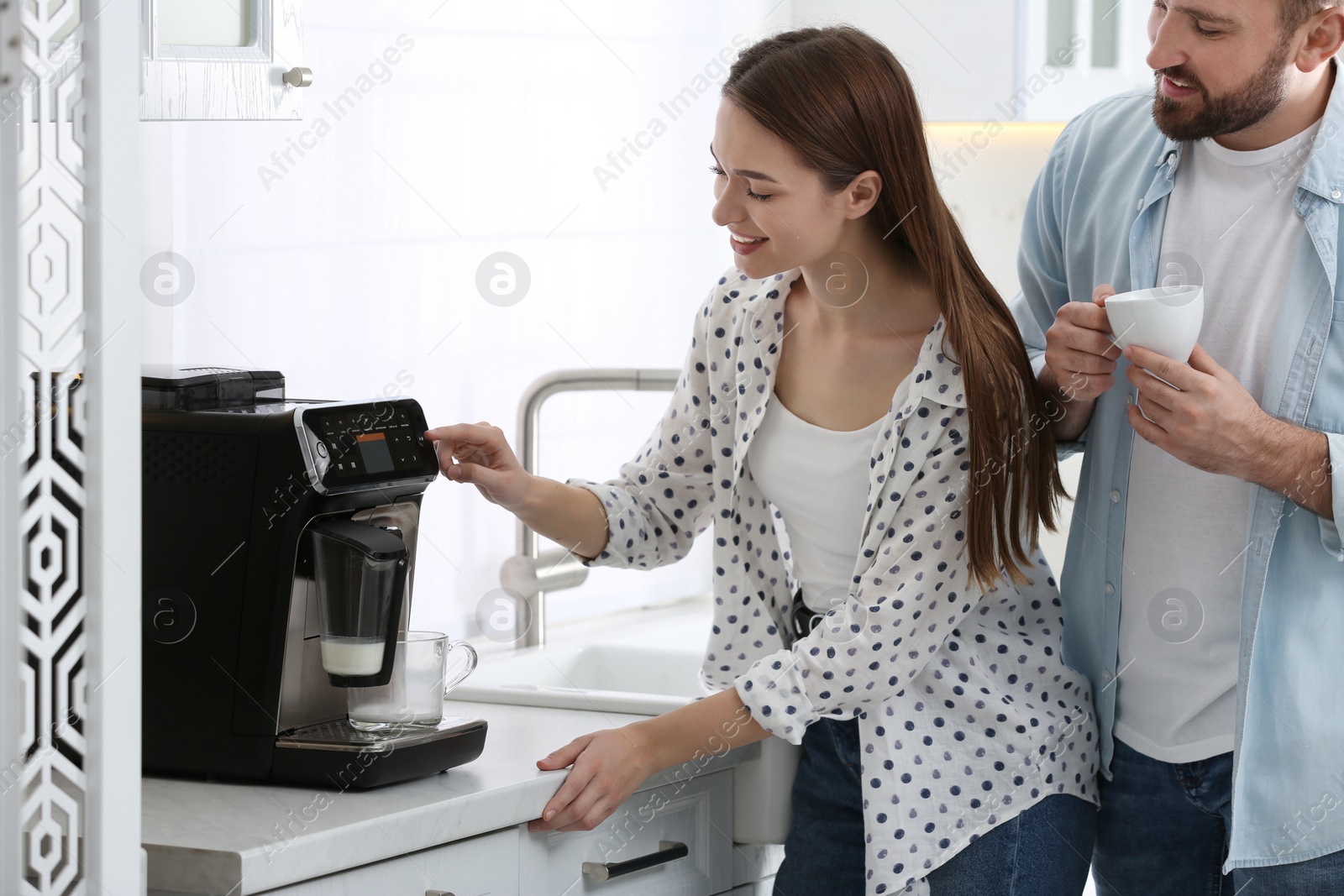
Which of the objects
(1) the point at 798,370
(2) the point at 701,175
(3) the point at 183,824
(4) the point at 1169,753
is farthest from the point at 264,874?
(2) the point at 701,175

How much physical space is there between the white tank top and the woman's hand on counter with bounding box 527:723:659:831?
243 mm

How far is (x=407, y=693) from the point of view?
4.28ft

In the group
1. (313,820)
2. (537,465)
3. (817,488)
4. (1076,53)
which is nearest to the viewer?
(313,820)

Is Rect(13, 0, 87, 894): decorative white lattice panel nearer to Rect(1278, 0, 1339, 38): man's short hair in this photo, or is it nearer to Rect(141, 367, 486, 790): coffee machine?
Rect(141, 367, 486, 790): coffee machine

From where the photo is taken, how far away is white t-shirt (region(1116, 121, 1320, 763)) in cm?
134

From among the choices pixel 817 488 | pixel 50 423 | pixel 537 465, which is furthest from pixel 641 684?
pixel 50 423

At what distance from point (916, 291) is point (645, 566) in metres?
0.41

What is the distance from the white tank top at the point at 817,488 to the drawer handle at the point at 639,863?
27cm

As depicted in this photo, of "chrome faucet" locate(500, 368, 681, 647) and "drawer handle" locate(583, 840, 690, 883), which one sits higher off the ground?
"chrome faucet" locate(500, 368, 681, 647)

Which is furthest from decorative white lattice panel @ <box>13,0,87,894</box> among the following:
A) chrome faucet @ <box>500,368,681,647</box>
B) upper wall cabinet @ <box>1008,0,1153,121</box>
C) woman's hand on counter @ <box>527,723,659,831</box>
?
upper wall cabinet @ <box>1008,0,1153,121</box>

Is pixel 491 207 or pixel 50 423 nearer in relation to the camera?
pixel 50 423

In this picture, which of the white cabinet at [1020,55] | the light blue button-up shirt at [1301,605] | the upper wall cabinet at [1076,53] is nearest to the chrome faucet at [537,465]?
the light blue button-up shirt at [1301,605]

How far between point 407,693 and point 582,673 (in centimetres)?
85

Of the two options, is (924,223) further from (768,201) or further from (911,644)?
(911,644)
